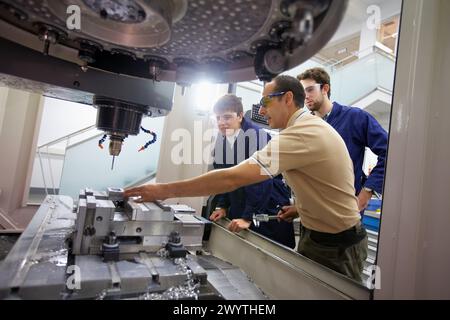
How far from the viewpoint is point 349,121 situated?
1.54 metres

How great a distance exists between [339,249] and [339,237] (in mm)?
46

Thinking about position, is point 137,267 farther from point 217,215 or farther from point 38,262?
point 217,215

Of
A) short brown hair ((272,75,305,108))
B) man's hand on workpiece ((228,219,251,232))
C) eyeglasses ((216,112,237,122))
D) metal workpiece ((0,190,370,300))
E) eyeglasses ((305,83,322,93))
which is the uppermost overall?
eyeglasses ((305,83,322,93))

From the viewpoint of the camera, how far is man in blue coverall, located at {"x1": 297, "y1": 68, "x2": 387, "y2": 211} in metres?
1.46


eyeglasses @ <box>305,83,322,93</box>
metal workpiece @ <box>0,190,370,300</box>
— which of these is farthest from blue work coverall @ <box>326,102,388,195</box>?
metal workpiece @ <box>0,190,370,300</box>

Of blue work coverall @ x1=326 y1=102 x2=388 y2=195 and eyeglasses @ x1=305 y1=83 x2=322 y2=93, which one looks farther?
eyeglasses @ x1=305 y1=83 x2=322 y2=93

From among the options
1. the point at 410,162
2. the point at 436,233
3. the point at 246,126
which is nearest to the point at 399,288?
the point at 436,233

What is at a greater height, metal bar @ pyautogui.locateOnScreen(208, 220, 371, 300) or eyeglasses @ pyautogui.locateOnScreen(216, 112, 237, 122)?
eyeglasses @ pyautogui.locateOnScreen(216, 112, 237, 122)

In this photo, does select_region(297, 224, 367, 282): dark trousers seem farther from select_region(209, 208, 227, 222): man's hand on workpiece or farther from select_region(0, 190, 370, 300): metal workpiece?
select_region(209, 208, 227, 222): man's hand on workpiece

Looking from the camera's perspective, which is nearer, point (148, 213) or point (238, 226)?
point (148, 213)

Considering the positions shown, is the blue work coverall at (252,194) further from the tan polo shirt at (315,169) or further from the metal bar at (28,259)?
the metal bar at (28,259)

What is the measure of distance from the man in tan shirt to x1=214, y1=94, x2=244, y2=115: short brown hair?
36cm

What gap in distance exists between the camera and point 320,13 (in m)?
0.36

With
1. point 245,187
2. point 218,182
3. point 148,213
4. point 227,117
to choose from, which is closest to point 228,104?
point 227,117
